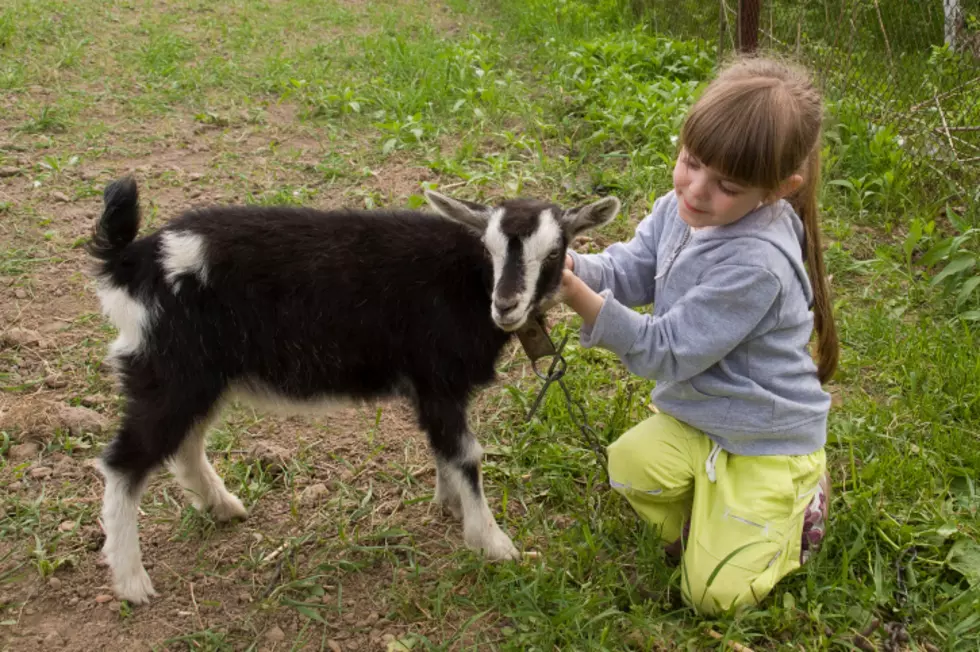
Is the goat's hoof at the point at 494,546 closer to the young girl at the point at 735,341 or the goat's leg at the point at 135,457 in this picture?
the young girl at the point at 735,341

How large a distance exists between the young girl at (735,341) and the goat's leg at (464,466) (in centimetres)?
41

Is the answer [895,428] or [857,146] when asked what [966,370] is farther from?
[857,146]

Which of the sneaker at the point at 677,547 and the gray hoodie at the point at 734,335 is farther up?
the gray hoodie at the point at 734,335

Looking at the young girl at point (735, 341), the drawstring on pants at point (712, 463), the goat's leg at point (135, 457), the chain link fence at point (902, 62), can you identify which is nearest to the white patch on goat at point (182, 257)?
the goat's leg at point (135, 457)

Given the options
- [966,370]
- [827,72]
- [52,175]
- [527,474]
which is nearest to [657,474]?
[527,474]

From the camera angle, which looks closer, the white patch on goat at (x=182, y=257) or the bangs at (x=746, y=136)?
the bangs at (x=746, y=136)

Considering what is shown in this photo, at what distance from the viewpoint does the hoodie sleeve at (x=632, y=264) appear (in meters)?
2.67

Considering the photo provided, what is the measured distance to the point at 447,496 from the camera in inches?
112

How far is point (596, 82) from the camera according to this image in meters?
5.59

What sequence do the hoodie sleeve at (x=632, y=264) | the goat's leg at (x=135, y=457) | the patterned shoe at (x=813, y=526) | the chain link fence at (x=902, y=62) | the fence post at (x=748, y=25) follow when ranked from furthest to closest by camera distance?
the fence post at (x=748, y=25), the chain link fence at (x=902, y=62), the hoodie sleeve at (x=632, y=264), the patterned shoe at (x=813, y=526), the goat's leg at (x=135, y=457)

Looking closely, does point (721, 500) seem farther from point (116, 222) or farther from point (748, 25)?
point (748, 25)

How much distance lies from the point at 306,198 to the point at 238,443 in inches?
70.5

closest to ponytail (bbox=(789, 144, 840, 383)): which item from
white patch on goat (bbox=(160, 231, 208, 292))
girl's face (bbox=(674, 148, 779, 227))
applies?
girl's face (bbox=(674, 148, 779, 227))

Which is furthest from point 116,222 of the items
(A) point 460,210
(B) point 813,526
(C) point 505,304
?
(B) point 813,526
